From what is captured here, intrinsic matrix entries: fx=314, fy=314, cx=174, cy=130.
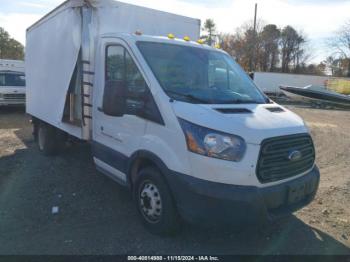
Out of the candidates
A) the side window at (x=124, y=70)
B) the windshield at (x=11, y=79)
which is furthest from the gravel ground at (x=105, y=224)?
the windshield at (x=11, y=79)

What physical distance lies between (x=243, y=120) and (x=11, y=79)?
14718mm

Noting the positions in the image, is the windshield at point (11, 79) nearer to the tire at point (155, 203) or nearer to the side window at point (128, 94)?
the side window at point (128, 94)

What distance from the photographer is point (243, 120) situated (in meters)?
3.20

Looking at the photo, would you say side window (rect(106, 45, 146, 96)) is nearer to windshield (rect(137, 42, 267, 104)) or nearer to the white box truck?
the white box truck

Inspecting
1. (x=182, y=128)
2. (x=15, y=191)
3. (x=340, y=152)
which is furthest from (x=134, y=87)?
(x=340, y=152)

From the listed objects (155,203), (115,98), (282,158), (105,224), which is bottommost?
(105,224)

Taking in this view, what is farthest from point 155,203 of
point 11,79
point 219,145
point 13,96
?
point 11,79

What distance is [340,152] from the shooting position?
8.27 meters

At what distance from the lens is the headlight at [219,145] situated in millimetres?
3049

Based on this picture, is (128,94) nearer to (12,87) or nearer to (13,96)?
(13,96)

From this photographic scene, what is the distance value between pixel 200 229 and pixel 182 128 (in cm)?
151

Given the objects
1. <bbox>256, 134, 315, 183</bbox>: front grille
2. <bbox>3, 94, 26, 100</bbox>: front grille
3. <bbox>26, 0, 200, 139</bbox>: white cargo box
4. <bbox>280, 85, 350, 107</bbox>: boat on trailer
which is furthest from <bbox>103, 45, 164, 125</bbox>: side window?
<bbox>280, 85, 350, 107</bbox>: boat on trailer

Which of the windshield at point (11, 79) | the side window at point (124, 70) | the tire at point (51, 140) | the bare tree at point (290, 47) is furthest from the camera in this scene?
the bare tree at point (290, 47)

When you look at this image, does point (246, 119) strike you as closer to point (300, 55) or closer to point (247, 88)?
point (247, 88)
